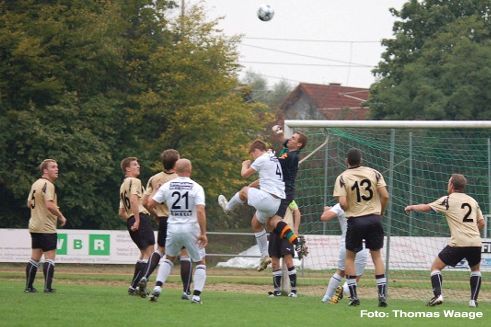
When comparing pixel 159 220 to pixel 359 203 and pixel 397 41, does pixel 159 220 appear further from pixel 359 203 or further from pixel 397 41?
pixel 397 41

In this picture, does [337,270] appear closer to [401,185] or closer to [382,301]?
[382,301]

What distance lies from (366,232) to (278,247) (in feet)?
8.70

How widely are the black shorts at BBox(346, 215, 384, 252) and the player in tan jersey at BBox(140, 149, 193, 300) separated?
244cm

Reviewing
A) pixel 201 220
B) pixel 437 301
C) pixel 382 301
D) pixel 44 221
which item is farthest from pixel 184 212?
pixel 437 301

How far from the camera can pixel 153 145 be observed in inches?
1638

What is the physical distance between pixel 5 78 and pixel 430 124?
81.4 ft

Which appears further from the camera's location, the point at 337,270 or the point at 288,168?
the point at 288,168

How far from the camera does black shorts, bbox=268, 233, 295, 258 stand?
1645cm

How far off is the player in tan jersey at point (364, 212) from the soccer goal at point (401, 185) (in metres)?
2.96

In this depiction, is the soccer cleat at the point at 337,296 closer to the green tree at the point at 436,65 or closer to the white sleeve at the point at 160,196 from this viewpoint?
the white sleeve at the point at 160,196

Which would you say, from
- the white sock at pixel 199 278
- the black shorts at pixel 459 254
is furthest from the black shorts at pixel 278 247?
the black shorts at pixel 459 254

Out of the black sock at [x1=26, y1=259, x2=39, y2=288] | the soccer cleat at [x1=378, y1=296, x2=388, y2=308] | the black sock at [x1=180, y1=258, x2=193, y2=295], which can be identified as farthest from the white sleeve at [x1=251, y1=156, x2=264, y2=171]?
the black sock at [x1=26, y1=259, x2=39, y2=288]

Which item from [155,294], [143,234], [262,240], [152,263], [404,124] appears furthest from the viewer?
[404,124]

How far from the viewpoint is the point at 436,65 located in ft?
144
